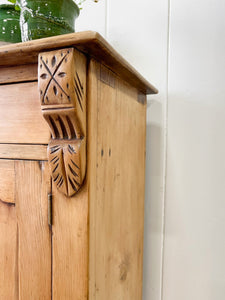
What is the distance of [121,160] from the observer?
0.64 m

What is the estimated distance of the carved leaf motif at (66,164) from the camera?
0.44m

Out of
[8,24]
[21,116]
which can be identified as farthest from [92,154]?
[8,24]

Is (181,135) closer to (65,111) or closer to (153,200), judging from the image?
(153,200)

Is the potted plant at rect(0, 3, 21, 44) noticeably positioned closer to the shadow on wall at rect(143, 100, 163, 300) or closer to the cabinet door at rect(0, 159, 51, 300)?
the cabinet door at rect(0, 159, 51, 300)

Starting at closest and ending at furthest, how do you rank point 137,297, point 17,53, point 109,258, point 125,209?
point 17,53
point 109,258
point 125,209
point 137,297

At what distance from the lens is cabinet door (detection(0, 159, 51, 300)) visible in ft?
1.61

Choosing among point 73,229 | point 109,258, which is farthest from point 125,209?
point 73,229

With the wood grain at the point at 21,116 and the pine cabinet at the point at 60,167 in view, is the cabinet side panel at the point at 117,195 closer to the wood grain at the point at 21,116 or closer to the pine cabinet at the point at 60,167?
the pine cabinet at the point at 60,167

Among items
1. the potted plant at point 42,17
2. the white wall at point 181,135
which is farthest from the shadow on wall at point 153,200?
the potted plant at point 42,17

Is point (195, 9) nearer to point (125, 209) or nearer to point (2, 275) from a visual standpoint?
point (125, 209)

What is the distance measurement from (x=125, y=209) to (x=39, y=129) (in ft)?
1.08

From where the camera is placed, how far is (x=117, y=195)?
2.02ft

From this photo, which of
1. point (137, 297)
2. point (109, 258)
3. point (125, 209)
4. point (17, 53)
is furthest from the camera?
point (137, 297)

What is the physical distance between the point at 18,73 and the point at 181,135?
0.57 meters
